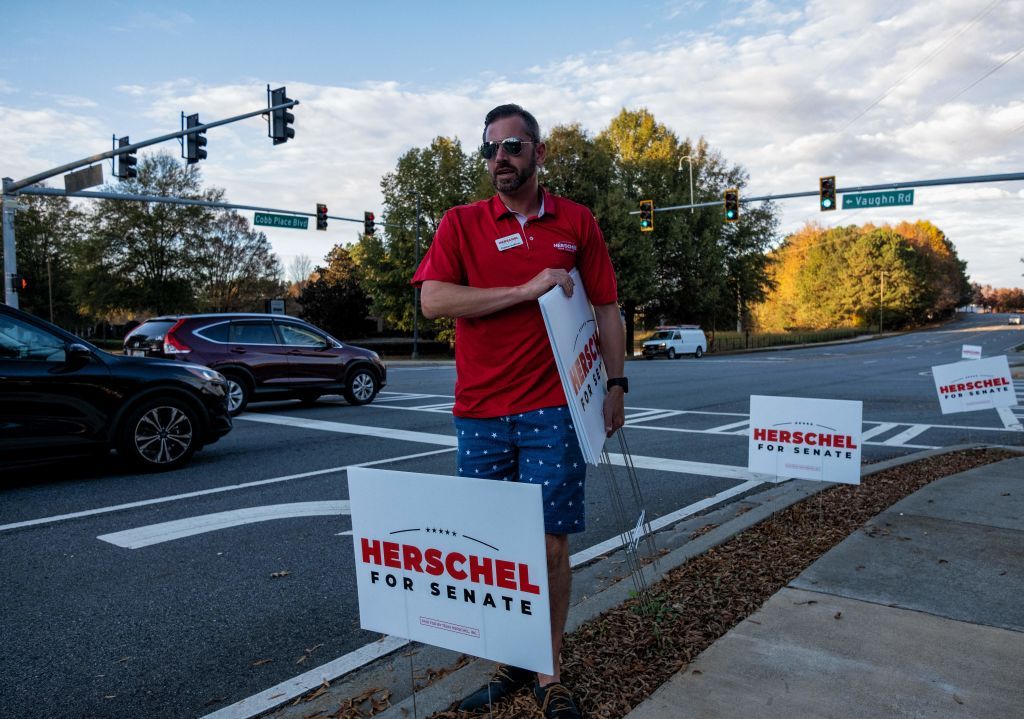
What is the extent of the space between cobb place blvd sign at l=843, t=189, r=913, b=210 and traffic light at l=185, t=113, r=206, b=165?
58.7 feet

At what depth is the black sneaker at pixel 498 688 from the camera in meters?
2.76

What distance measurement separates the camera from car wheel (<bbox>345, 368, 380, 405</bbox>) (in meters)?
14.3

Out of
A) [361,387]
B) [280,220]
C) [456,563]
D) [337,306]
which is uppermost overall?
[280,220]

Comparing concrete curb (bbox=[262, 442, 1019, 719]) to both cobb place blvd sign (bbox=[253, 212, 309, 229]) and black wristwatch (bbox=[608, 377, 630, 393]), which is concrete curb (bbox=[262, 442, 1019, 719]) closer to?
black wristwatch (bbox=[608, 377, 630, 393])

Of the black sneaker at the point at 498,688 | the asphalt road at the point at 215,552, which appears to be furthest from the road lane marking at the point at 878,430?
the black sneaker at the point at 498,688

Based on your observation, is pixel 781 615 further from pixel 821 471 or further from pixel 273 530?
pixel 273 530

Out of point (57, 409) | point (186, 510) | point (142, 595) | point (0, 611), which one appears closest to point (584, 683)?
point (142, 595)

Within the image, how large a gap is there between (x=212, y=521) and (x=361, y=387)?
8676mm

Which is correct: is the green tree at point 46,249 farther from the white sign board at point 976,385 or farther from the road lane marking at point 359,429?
the white sign board at point 976,385

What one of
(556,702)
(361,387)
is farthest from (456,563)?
(361,387)

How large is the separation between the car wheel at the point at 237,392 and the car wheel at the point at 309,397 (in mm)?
1215

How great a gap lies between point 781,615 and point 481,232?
7.38 ft

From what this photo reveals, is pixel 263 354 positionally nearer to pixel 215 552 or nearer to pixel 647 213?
pixel 215 552

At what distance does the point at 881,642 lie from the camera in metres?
3.26
